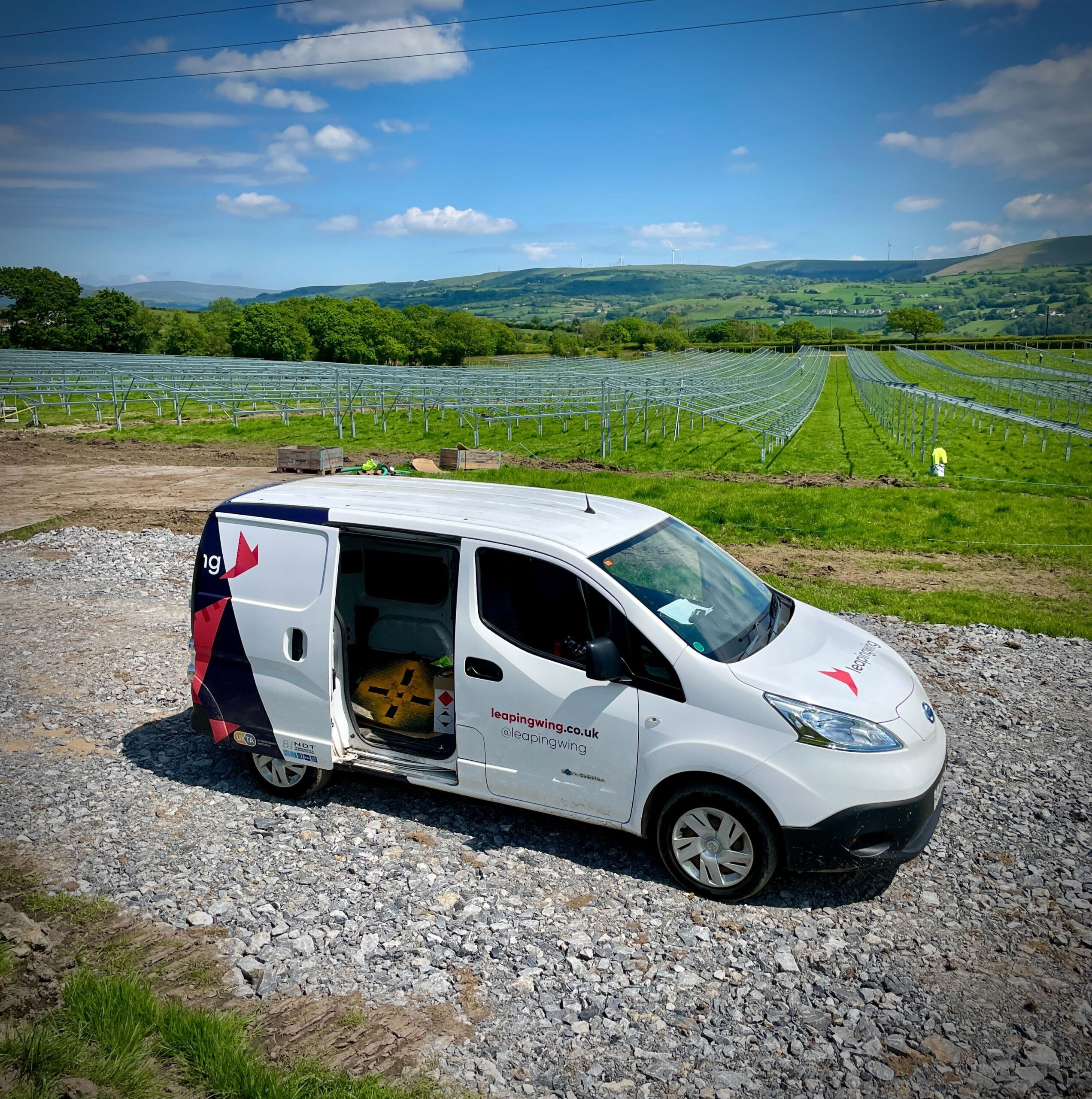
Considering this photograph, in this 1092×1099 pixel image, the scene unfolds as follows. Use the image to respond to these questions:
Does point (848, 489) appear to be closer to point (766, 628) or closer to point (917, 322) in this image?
point (766, 628)

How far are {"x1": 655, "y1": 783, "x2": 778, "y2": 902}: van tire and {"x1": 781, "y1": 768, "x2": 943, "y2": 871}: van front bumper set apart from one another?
0.13 meters

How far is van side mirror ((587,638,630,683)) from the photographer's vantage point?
13.8 ft

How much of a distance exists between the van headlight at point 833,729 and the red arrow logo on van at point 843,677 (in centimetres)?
25

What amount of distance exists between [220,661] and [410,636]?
3.85 ft

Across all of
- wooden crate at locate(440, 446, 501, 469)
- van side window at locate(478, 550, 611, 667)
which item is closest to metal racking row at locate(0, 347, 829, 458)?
wooden crate at locate(440, 446, 501, 469)

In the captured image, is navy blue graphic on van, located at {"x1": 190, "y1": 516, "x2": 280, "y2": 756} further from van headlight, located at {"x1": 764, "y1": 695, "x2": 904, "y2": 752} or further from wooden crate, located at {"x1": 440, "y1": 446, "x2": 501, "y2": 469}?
wooden crate, located at {"x1": 440, "y1": 446, "x2": 501, "y2": 469}

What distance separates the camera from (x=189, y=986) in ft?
12.1

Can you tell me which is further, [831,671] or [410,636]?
[410,636]

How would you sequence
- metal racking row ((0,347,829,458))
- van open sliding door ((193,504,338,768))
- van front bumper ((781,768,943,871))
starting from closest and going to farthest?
van front bumper ((781,768,943,871))
van open sliding door ((193,504,338,768))
metal racking row ((0,347,829,458))

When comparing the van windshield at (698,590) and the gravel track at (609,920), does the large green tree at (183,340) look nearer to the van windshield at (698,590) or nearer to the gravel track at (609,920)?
the gravel track at (609,920)

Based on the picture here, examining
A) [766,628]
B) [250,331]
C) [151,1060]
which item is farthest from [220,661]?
[250,331]

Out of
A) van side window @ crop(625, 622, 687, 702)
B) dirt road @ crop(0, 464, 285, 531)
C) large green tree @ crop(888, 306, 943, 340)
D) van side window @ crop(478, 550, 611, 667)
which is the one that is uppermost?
large green tree @ crop(888, 306, 943, 340)

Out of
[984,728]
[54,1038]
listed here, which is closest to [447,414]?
[984,728]

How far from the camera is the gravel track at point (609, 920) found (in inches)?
131
